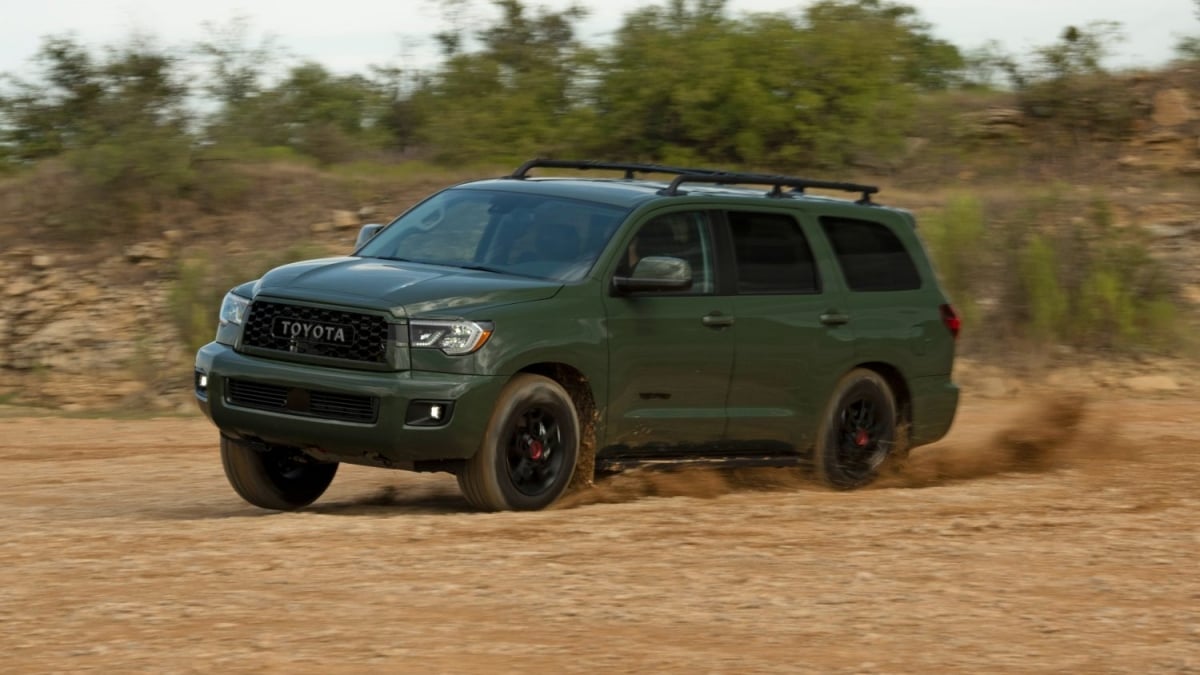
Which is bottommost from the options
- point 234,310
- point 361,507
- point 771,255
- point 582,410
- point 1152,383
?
point 1152,383

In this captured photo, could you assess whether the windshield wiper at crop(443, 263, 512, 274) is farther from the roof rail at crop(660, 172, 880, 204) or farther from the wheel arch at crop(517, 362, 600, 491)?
the roof rail at crop(660, 172, 880, 204)

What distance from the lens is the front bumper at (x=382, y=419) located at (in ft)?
26.8

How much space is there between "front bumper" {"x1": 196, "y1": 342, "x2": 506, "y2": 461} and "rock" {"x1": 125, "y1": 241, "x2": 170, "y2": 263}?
1295 centimetres

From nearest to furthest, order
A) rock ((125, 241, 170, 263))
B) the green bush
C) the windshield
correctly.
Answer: the windshield < the green bush < rock ((125, 241, 170, 263))

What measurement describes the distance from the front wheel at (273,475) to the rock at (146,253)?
1195 cm

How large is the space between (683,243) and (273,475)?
2542 millimetres

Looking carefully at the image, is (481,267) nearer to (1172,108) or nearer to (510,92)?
(510,92)

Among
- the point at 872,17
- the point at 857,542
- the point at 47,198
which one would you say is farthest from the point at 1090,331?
the point at 47,198

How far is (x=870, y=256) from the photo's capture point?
1081 cm

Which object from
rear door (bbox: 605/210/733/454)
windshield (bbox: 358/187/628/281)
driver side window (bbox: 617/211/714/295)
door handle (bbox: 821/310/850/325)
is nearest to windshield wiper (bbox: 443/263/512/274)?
windshield (bbox: 358/187/628/281)

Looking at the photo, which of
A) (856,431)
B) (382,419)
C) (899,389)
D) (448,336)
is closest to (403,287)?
(448,336)

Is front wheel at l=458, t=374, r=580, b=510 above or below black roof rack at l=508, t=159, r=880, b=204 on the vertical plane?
below

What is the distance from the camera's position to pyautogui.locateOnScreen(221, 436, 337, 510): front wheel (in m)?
9.21

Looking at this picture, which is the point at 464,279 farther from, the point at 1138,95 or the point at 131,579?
the point at 1138,95
